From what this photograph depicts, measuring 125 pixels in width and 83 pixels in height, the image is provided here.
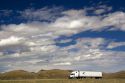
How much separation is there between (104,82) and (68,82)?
9.57 metres

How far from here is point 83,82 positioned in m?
64.8

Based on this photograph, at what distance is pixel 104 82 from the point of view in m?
66.1

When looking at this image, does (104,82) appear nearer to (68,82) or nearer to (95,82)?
(95,82)

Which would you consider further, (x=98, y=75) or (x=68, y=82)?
(x=98, y=75)

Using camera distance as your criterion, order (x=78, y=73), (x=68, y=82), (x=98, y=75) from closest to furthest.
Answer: (x=68, y=82), (x=78, y=73), (x=98, y=75)

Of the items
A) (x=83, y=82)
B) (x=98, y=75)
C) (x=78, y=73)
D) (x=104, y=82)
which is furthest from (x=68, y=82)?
(x=98, y=75)

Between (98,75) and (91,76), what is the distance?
421 centimetres

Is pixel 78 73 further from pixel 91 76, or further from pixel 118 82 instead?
pixel 118 82

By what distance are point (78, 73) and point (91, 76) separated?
7577mm

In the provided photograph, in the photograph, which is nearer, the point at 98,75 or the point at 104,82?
the point at 104,82

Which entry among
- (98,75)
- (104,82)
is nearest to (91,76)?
(98,75)

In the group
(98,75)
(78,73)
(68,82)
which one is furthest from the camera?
(98,75)

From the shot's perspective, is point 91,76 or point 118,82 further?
point 91,76

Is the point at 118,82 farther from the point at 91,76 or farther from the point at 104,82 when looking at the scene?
the point at 91,76
